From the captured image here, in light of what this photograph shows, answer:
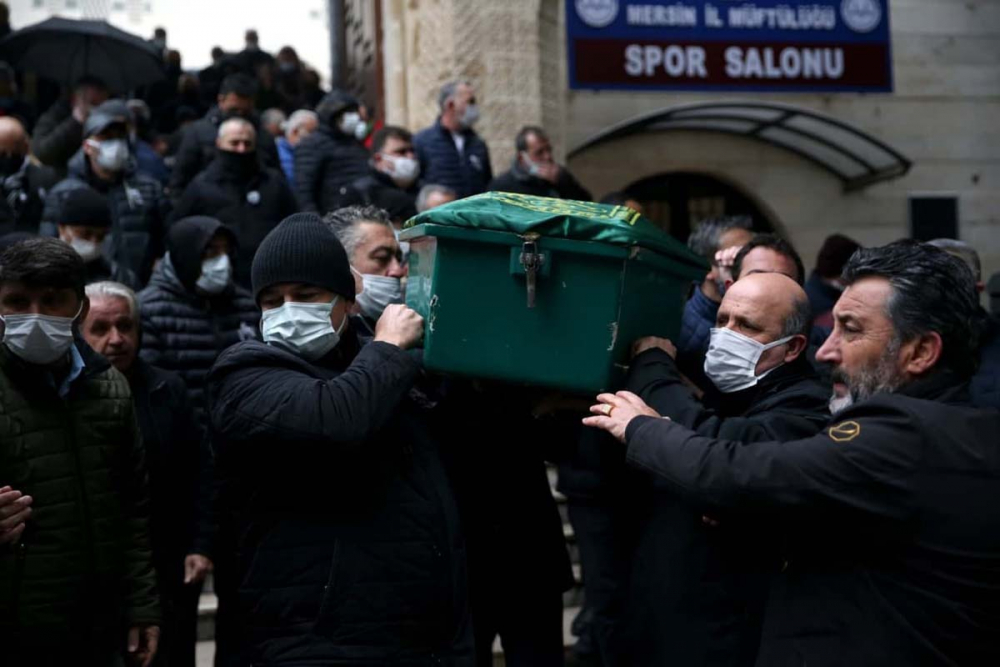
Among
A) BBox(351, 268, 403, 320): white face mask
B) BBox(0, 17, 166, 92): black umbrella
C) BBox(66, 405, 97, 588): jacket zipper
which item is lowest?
BBox(66, 405, 97, 588): jacket zipper

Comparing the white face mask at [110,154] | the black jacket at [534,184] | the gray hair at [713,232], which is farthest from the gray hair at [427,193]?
the gray hair at [713,232]

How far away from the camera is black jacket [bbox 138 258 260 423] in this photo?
15.8 feet

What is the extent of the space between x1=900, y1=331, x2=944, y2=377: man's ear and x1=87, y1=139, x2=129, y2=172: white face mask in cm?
495

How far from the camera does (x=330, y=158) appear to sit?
25.3 feet

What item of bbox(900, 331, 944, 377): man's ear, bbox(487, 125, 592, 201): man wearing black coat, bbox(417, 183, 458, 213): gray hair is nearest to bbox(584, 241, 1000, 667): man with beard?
bbox(900, 331, 944, 377): man's ear

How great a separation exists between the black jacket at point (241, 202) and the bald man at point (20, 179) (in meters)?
0.73

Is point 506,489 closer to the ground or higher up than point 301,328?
closer to the ground

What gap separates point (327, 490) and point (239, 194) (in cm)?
416

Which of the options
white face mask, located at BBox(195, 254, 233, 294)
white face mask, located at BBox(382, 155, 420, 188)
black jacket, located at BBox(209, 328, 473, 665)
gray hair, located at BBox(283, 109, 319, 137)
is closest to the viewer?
black jacket, located at BBox(209, 328, 473, 665)

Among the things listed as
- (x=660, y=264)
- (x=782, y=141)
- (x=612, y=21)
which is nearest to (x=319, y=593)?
(x=660, y=264)

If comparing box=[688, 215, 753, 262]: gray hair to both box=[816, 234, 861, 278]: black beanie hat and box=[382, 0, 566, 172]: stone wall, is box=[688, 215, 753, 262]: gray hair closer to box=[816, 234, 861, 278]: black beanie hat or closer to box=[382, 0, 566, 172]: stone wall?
box=[816, 234, 861, 278]: black beanie hat

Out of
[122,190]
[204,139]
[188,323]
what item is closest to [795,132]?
[204,139]

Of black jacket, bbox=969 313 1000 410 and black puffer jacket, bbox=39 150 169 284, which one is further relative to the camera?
black puffer jacket, bbox=39 150 169 284

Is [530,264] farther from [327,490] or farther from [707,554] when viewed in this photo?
[707,554]
